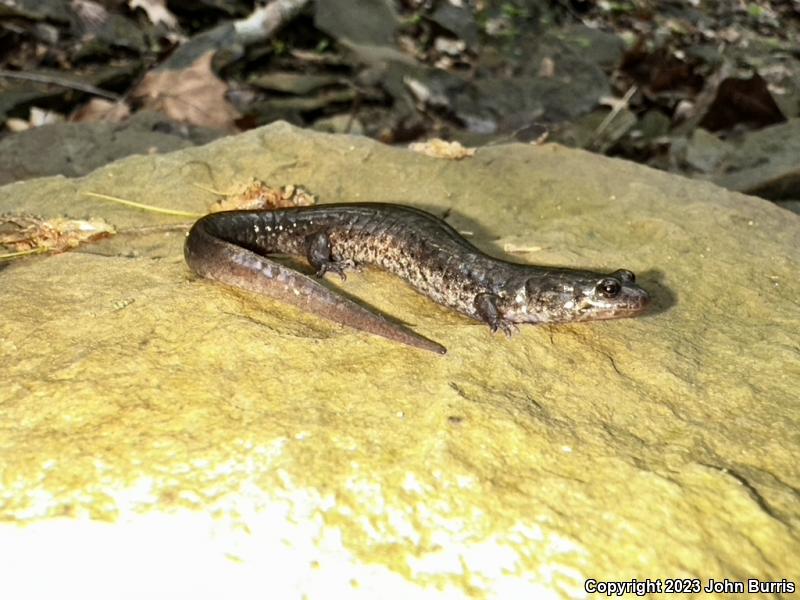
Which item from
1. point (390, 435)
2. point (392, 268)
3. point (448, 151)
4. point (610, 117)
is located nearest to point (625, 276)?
point (392, 268)

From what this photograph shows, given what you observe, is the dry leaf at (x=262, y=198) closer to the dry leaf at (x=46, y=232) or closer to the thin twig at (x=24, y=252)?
the dry leaf at (x=46, y=232)

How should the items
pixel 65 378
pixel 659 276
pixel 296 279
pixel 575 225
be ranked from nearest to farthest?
pixel 65 378 < pixel 296 279 < pixel 659 276 < pixel 575 225

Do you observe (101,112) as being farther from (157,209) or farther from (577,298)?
(577,298)

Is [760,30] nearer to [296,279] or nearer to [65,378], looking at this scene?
[296,279]

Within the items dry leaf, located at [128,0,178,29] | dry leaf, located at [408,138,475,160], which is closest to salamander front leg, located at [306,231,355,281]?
dry leaf, located at [408,138,475,160]

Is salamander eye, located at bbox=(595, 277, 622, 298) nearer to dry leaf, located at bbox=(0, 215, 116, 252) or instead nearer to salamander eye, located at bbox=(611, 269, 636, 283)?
salamander eye, located at bbox=(611, 269, 636, 283)

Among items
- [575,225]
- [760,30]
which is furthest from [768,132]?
[760,30]

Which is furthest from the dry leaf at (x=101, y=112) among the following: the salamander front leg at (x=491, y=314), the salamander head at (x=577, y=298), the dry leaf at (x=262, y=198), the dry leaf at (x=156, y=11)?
the salamander head at (x=577, y=298)
